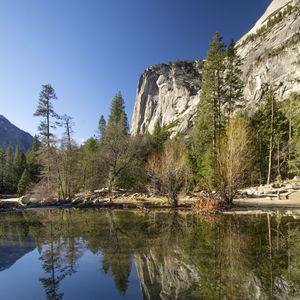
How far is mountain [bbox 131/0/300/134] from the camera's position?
218 ft

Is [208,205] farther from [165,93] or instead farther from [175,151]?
[165,93]

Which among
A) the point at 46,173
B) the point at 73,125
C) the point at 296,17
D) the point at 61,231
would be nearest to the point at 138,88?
the point at 296,17

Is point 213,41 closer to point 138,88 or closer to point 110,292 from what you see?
point 110,292

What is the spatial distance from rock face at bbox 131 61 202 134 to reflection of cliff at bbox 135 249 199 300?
8888cm

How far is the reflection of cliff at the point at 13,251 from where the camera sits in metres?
8.93

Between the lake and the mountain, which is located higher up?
the mountain

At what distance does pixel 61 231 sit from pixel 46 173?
71.5ft

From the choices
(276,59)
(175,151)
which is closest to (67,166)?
(175,151)

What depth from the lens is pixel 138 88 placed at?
5167 inches

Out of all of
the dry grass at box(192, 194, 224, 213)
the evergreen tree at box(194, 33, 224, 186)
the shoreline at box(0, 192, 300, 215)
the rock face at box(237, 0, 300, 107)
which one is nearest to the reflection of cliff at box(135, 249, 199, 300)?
the dry grass at box(192, 194, 224, 213)

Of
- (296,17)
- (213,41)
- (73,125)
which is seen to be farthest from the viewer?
(296,17)

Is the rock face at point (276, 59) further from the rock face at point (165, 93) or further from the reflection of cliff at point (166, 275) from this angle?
the reflection of cliff at point (166, 275)

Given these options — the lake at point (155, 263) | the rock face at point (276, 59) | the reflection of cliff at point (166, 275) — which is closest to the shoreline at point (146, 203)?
the lake at point (155, 263)

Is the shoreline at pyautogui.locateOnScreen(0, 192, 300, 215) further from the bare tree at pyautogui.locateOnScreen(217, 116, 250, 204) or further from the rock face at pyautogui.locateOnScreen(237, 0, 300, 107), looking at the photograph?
the rock face at pyautogui.locateOnScreen(237, 0, 300, 107)
